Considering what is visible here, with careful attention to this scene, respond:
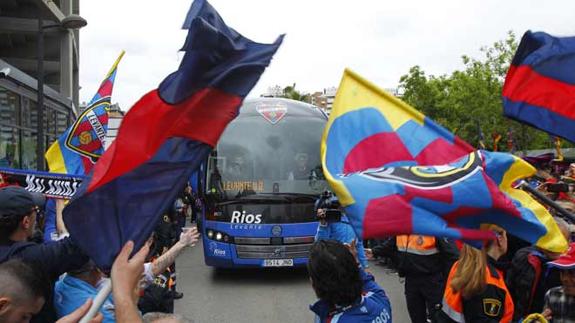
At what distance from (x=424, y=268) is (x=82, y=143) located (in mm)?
3829

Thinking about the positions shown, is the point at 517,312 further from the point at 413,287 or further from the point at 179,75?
the point at 179,75

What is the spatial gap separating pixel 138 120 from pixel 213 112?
34cm

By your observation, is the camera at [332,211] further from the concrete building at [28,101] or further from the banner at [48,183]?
the concrete building at [28,101]

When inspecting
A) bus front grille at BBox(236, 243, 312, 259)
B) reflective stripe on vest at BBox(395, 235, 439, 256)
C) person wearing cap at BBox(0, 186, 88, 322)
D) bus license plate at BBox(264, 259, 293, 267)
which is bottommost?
bus license plate at BBox(264, 259, 293, 267)

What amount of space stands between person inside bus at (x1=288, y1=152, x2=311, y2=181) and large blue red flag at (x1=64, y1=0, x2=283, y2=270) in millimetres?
6429

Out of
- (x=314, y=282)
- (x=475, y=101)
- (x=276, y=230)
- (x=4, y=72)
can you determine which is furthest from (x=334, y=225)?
(x=475, y=101)

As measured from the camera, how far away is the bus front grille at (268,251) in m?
8.67

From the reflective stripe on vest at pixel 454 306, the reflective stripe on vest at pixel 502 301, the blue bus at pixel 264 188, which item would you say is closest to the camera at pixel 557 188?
the reflective stripe on vest at pixel 502 301

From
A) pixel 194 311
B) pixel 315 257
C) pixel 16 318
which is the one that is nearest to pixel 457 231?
pixel 315 257

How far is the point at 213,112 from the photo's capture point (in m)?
2.54

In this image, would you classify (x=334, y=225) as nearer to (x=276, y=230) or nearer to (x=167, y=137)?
(x=276, y=230)

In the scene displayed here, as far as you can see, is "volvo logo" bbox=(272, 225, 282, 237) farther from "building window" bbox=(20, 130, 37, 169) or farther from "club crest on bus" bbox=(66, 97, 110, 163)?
"building window" bbox=(20, 130, 37, 169)

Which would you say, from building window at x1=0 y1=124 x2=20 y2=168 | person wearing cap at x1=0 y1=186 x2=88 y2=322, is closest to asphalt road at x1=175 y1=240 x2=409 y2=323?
building window at x1=0 y1=124 x2=20 y2=168

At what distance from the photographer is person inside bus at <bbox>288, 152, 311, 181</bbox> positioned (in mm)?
8977
